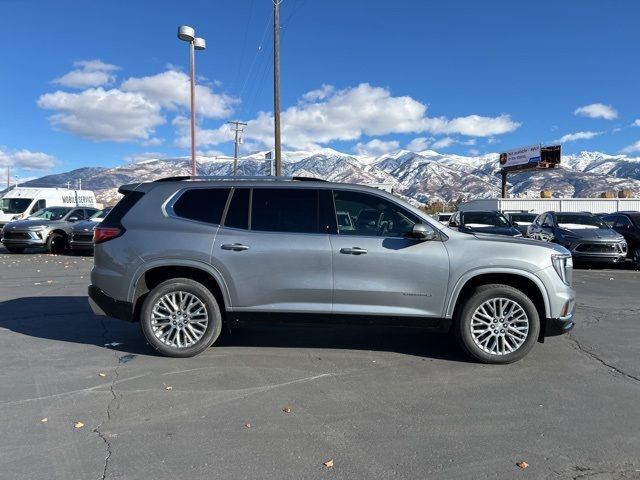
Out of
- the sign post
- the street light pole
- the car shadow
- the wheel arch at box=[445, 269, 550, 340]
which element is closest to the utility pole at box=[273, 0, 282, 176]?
the street light pole

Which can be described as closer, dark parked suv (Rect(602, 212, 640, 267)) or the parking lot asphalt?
the parking lot asphalt

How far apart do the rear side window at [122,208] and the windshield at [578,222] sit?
12849mm

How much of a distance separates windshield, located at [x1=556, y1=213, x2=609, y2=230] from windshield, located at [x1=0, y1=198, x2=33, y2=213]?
2300 centimetres

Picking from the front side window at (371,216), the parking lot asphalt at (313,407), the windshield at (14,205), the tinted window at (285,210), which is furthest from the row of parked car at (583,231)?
the windshield at (14,205)

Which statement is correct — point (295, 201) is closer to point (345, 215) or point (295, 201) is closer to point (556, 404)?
point (345, 215)

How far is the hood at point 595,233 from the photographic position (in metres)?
13.6

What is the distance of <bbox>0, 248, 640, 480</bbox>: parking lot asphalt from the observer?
3.16 metres

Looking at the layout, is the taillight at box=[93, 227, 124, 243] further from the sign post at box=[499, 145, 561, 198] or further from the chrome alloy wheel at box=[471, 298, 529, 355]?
the sign post at box=[499, 145, 561, 198]

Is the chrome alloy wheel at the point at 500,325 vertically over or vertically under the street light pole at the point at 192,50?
under

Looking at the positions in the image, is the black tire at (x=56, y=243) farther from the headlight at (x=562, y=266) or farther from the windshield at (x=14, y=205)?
the headlight at (x=562, y=266)

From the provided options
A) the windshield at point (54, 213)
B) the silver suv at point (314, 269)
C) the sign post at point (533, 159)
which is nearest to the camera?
the silver suv at point (314, 269)

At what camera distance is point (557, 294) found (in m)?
5.03

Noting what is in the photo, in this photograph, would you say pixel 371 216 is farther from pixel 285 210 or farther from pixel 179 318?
pixel 179 318

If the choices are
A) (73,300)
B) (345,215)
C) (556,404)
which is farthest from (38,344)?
(556,404)
